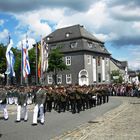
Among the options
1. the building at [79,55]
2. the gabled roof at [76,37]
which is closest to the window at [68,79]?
the building at [79,55]

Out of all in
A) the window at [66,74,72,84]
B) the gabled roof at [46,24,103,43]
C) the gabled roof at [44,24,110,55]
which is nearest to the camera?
the gabled roof at [44,24,110,55]

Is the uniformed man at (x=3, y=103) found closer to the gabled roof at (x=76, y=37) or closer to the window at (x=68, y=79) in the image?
the gabled roof at (x=76, y=37)

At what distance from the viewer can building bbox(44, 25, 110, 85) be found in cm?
7481

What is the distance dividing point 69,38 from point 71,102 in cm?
5220

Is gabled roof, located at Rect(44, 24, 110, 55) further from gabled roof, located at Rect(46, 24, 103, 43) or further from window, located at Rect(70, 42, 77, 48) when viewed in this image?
window, located at Rect(70, 42, 77, 48)

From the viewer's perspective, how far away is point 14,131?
Answer: 49.8 feet

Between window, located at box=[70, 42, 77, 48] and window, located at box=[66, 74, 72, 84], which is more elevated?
window, located at box=[70, 42, 77, 48]

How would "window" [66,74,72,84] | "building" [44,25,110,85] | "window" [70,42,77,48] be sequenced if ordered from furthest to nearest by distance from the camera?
"window" [66,74,72,84] → "window" [70,42,77,48] → "building" [44,25,110,85]

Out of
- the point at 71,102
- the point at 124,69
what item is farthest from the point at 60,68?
the point at 124,69

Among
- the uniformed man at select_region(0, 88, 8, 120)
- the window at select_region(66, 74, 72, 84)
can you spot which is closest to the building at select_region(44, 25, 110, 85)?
the window at select_region(66, 74, 72, 84)

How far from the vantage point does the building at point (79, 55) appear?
74812 millimetres

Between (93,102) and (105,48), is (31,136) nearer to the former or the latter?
(93,102)

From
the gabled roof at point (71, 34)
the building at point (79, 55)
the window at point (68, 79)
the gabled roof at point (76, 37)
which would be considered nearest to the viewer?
the building at point (79, 55)

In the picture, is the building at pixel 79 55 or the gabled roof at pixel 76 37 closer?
the building at pixel 79 55
